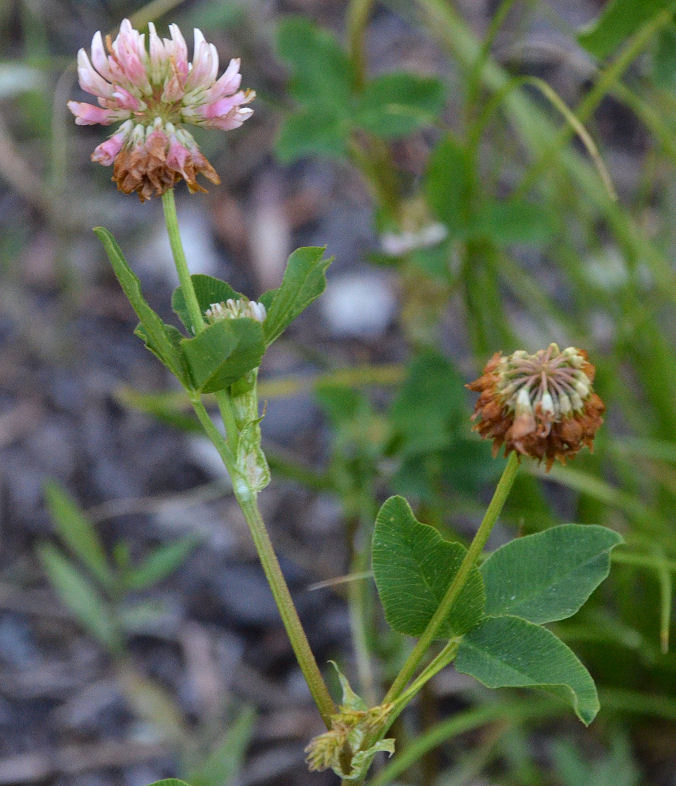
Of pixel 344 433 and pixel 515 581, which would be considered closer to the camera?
pixel 515 581

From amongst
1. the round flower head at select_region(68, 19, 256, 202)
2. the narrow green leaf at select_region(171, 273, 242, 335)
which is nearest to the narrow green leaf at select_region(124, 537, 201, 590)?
the narrow green leaf at select_region(171, 273, 242, 335)

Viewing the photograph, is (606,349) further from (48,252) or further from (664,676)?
(48,252)

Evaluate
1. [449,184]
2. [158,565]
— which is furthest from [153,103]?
[158,565]

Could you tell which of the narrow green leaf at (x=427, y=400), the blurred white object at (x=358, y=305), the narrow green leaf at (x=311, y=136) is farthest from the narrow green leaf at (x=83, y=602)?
the blurred white object at (x=358, y=305)

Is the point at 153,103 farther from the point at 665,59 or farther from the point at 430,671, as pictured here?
the point at 665,59

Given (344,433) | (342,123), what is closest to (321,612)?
(344,433)

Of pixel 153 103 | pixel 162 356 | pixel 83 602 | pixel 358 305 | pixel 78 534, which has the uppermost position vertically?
pixel 153 103
